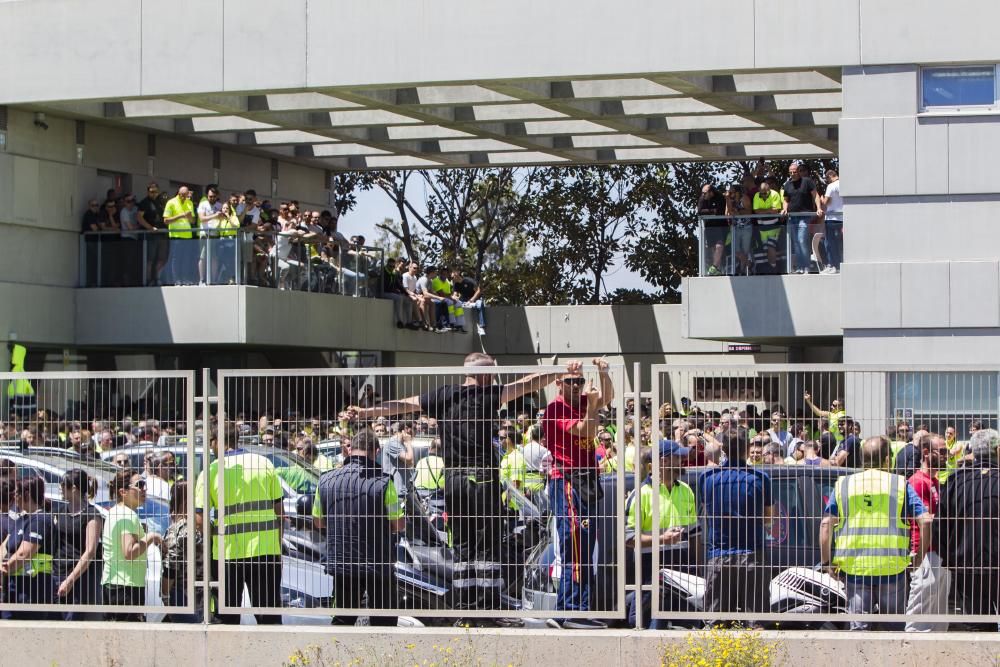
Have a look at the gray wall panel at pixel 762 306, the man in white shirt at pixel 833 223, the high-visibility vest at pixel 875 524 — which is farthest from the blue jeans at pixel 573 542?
the gray wall panel at pixel 762 306

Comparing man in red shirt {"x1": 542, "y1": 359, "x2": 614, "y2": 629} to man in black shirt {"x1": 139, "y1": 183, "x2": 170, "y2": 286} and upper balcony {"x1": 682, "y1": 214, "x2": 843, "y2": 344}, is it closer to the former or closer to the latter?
upper balcony {"x1": 682, "y1": 214, "x2": 843, "y2": 344}

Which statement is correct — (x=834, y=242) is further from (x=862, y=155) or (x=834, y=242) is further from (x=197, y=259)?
(x=197, y=259)

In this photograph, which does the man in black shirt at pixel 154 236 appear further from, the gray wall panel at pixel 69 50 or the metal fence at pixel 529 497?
the metal fence at pixel 529 497

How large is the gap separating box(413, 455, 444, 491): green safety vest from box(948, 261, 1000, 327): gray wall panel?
12402 mm

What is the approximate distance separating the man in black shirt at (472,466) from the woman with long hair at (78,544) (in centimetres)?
208

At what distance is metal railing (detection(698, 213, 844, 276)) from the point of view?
23.5 meters

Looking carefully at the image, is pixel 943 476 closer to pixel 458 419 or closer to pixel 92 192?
pixel 458 419

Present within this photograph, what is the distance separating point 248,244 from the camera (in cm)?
2578

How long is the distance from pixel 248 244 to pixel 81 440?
15487 mm

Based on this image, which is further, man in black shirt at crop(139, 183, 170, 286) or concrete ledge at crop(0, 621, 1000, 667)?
man in black shirt at crop(139, 183, 170, 286)

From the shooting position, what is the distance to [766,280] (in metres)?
24.3

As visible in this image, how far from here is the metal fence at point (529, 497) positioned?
31.3ft

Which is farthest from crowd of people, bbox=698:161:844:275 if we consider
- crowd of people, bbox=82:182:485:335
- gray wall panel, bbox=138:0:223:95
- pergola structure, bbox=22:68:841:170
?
gray wall panel, bbox=138:0:223:95

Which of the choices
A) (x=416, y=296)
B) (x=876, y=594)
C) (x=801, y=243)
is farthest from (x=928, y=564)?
(x=416, y=296)
